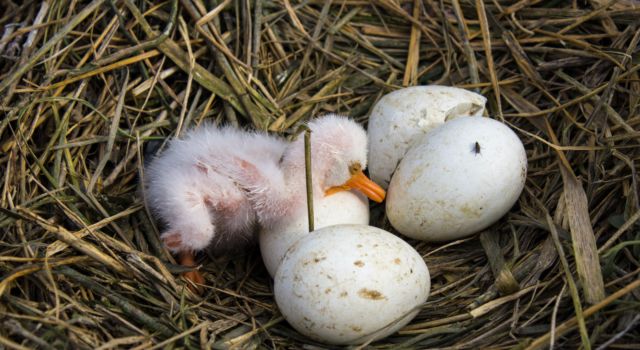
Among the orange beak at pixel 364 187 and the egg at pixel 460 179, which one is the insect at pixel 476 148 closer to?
the egg at pixel 460 179

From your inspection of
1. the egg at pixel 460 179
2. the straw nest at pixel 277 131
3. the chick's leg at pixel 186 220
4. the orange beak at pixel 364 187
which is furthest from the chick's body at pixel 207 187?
the egg at pixel 460 179

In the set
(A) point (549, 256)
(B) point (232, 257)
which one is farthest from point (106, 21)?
(A) point (549, 256)

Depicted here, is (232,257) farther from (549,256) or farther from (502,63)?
(502,63)

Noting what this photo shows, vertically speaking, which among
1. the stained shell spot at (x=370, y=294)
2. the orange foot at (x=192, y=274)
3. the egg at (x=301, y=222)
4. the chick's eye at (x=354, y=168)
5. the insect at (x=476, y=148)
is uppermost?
the insect at (x=476, y=148)

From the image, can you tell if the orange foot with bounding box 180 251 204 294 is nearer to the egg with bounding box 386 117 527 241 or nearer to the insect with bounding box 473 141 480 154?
the egg with bounding box 386 117 527 241

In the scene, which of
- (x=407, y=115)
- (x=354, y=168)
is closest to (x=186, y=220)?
(x=354, y=168)

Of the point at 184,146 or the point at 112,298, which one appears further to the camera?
the point at 184,146
